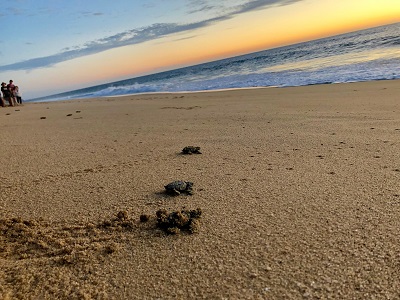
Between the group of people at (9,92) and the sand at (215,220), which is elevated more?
the group of people at (9,92)

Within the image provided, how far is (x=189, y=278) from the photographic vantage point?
1480mm

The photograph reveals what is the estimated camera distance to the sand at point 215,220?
143 centimetres

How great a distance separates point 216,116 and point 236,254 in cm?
474

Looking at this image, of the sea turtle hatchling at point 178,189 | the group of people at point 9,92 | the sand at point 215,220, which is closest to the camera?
the sand at point 215,220

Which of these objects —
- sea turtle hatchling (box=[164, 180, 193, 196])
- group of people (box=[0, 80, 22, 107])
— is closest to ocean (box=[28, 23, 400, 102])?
group of people (box=[0, 80, 22, 107])

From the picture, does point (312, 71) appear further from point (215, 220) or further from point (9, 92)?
point (215, 220)

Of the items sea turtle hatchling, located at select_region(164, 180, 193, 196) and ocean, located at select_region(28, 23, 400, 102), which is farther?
ocean, located at select_region(28, 23, 400, 102)

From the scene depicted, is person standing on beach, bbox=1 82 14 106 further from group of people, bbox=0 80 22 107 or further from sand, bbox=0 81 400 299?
sand, bbox=0 81 400 299

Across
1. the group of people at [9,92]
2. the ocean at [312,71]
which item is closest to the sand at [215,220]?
the ocean at [312,71]

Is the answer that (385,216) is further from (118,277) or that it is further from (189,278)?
(118,277)

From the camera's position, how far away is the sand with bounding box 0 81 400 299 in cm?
143

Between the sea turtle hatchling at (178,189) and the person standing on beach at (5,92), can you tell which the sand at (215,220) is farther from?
the person standing on beach at (5,92)

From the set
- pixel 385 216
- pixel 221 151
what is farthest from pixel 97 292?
pixel 221 151

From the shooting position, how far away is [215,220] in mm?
1987
